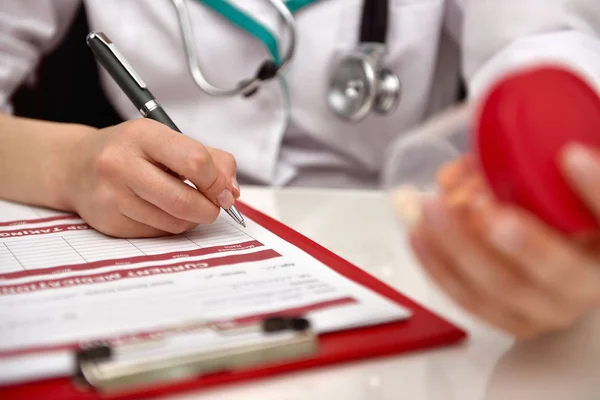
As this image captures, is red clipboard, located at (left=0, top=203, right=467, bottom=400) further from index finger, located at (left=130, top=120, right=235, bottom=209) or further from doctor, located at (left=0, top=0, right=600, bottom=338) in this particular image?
doctor, located at (left=0, top=0, right=600, bottom=338)

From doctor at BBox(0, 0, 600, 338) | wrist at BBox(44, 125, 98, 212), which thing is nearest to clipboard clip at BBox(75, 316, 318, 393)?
wrist at BBox(44, 125, 98, 212)

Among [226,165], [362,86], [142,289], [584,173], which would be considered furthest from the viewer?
[362,86]

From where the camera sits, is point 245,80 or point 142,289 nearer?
point 142,289

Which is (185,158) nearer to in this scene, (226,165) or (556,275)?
(226,165)

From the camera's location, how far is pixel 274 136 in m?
0.73

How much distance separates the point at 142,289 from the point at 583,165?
233mm

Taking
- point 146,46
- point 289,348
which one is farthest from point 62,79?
point 289,348

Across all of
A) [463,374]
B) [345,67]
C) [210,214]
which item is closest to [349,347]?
[463,374]

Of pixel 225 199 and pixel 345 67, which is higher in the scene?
pixel 345 67

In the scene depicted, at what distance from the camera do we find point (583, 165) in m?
0.24

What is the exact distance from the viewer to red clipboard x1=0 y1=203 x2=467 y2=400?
0.29 metres

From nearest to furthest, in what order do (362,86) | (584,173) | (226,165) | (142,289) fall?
(584,173) < (142,289) < (226,165) < (362,86)

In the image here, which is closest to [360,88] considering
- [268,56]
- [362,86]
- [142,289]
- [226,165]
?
[362,86]

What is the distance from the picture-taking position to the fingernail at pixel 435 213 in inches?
10.6
